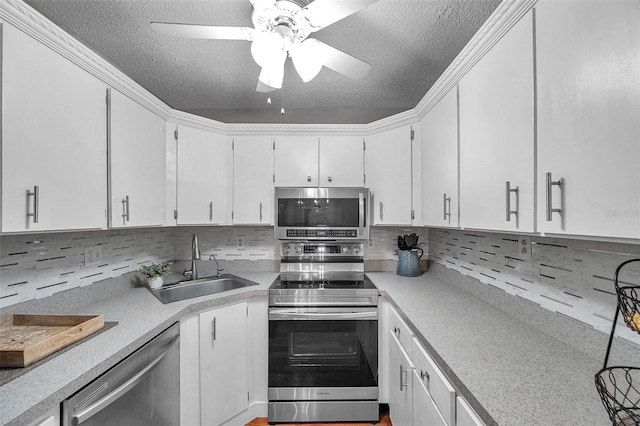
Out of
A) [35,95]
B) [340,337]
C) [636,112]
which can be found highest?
[35,95]

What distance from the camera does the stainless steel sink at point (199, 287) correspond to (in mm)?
2076

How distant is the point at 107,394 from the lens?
1.07 m

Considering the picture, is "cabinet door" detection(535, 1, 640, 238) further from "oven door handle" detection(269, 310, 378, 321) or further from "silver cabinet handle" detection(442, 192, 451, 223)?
"oven door handle" detection(269, 310, 378, 321)

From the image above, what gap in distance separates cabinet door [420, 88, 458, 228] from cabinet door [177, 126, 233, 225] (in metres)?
1.51

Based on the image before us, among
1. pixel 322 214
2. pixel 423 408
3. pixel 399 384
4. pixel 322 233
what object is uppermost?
pixel 322 214

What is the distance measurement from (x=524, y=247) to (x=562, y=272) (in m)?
0.25

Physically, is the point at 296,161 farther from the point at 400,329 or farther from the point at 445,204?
the point at 400,329

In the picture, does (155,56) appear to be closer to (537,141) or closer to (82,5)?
(82,5)

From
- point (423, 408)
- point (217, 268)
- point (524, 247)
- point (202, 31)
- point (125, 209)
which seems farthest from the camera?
point (217, 268)

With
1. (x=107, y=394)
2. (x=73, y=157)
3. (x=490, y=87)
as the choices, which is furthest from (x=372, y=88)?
(x=107, y=394)

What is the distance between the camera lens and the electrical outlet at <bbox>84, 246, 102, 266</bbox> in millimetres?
1684

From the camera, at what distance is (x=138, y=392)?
1.25 metres

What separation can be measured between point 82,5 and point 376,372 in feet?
8.74

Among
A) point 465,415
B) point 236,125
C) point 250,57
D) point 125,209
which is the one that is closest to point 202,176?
point 236,125
